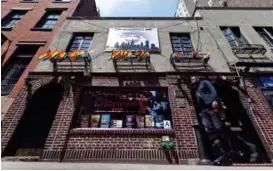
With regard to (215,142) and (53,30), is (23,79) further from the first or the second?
(215,142)

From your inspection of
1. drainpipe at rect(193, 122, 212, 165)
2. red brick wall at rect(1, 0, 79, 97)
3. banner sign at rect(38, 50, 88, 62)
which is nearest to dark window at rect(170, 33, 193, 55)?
drainpipe at rect(193, 122, 212, 165)

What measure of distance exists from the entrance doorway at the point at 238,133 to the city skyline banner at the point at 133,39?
3.45 m

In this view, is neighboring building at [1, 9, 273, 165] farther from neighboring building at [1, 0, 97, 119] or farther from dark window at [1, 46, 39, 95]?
dark window at [1, 46, 39, 95]

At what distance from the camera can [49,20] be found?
12195mm

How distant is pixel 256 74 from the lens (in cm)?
839

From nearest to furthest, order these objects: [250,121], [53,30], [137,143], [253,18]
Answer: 1. [137,143]
2. [250,121]
3. [53,30]
4. [253,18]

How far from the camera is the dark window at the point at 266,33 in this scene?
418 inches

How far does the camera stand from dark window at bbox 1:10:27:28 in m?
11.9

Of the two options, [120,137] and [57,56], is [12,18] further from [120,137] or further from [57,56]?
[120,137]

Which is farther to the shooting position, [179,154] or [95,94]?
[95,94]

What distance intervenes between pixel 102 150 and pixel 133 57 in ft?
14.3

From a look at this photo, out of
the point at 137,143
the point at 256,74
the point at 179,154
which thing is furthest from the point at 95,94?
the point at 256,74

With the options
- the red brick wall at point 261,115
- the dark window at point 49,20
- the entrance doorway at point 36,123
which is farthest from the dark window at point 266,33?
the dark window at point 49,20

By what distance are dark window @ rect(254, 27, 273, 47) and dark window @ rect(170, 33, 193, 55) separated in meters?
4.38
